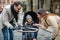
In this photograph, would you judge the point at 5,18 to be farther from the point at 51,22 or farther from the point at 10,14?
the point at 51,22

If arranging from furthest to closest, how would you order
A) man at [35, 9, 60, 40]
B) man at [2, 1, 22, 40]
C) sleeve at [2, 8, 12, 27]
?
1. sleeve at [2, 8, 12, 27]
2. man at [2, 1, 22, 40]
3. man at [35, 9, 60, 40]

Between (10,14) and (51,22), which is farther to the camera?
(10,14)

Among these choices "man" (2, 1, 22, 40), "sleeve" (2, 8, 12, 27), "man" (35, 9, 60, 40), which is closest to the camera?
"man" (35, 9, 60, 40)

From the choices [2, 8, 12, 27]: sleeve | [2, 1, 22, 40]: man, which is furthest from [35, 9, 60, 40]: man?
[2, 8, 12, 27]: sleeve

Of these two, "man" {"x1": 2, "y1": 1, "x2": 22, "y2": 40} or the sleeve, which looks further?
the sleeve

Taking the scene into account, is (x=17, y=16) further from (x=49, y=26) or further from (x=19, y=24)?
(x=49, y=26)

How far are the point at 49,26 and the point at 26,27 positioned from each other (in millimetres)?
830

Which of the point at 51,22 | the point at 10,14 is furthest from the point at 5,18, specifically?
the point at 51,22

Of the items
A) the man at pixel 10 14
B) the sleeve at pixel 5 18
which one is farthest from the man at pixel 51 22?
the sleeve at pixel 5 18

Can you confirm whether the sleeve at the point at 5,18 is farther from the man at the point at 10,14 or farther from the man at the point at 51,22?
the man at the point at 51,22

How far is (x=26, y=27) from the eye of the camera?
621 cm

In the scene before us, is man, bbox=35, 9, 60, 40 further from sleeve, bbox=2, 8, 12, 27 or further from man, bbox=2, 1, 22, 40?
sleeve, bbox=2, 8, 12, 27

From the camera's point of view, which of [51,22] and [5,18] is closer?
[51,22]

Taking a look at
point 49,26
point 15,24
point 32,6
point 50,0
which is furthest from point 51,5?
point 49,26
